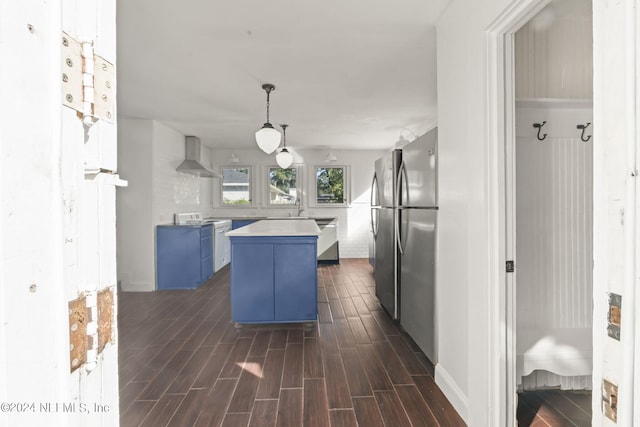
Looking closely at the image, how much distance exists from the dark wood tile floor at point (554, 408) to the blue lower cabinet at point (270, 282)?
70.6 inches

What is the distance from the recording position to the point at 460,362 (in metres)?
1.91

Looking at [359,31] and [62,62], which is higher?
[359,31]

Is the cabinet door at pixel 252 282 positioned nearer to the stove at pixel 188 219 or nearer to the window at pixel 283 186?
the stove at pixel 188 219

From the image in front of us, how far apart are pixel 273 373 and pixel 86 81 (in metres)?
2.33

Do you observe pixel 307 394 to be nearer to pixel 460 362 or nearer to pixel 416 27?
pixel 460 362

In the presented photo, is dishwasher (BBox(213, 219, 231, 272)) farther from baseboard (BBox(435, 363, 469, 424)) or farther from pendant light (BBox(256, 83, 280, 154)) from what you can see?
baseboard (BBox(435, 363, 469, 424))

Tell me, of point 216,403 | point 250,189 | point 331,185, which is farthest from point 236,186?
point 216,403

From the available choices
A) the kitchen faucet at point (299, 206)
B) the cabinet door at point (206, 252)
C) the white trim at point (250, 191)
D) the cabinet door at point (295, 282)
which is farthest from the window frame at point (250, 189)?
the cabinet door at point (295, 282)

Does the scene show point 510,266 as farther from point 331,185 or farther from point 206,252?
point 331,185

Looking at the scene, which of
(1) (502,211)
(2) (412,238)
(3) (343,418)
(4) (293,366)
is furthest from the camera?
(2) (412,238)

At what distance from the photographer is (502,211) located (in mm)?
1549

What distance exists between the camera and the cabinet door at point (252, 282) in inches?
123
